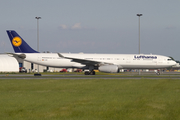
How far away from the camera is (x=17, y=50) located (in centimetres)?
4741

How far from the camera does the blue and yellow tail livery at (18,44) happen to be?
4725 centimetres

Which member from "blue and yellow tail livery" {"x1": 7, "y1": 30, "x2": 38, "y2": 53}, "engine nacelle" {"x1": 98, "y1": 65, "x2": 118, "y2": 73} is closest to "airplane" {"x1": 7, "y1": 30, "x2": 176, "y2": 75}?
"blue and yellow tail livery" {"x1": 7, "y1": 30, "x2": 38, "y2": 53}

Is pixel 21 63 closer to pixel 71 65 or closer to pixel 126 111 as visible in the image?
pixel 71 65

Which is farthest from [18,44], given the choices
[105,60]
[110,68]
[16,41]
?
[110,68]

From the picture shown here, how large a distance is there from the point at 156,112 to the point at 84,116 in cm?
306

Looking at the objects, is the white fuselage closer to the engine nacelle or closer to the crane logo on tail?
the crane logo on tail

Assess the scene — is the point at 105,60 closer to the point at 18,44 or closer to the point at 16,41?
the point at 18,44

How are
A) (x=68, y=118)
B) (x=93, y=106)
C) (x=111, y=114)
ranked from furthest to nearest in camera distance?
(x=93, y=106) → (x=111, y=114) → (x=68, y=118)

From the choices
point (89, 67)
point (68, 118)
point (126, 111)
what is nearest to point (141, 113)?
point (126, 111)

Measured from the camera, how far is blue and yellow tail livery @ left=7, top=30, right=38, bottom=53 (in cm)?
4725

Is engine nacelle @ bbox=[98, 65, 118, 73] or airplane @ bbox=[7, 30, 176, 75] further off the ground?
airplane @ bbox=[7, 30, 176, 75]

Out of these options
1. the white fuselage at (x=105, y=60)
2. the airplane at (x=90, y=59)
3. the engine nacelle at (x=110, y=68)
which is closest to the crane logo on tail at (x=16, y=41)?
the airplane at (x=90, y=59)

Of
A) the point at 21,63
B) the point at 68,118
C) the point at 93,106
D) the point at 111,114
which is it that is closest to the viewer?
the point at 68,118

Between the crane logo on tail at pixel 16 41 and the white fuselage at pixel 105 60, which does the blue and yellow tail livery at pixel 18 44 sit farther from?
the white fuselage at pixel 105 60
